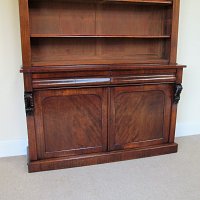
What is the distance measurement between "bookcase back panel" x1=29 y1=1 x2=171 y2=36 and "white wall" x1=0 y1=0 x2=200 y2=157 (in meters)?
0.25

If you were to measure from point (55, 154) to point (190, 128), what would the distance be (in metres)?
1.82

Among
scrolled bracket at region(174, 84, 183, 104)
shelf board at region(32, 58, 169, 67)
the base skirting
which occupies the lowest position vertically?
the base skirting

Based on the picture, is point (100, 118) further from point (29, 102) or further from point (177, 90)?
point (177, 90)

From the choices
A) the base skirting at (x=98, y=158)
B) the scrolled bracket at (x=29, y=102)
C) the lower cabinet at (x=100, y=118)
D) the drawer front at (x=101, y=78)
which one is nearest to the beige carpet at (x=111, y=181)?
the base skirting at (x=98, y=158)

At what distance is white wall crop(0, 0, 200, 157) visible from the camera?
7.68ft

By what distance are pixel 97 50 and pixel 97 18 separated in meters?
0.32

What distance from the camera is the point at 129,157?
2.51 m

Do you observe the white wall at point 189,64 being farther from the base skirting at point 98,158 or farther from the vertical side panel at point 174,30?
the base skirting at point 98,158

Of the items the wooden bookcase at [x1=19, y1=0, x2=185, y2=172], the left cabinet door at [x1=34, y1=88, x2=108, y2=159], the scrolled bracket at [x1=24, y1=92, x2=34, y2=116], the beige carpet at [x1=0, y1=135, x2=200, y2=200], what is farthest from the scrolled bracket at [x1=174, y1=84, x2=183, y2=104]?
the scrolled bracket at [x1=24, y1=92, x2=34, y2=116]

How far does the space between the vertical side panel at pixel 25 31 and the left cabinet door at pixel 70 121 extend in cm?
31

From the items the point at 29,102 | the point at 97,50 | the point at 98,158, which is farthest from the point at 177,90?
the point at 29,102

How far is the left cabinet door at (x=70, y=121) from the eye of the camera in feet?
7.28

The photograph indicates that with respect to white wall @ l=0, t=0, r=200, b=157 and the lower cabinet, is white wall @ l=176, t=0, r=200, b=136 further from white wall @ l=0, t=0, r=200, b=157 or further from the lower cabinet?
the lower cabinet

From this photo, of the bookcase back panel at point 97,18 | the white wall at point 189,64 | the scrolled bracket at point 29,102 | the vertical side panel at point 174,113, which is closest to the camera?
the scrolled bracket at point 29,102
